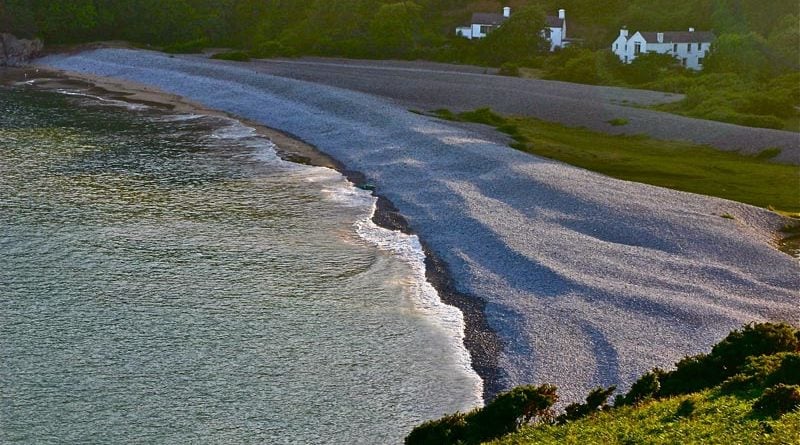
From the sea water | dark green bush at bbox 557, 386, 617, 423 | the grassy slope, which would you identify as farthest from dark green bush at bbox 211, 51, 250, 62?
the grassy slope

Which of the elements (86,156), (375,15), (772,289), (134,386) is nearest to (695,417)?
(134,386)

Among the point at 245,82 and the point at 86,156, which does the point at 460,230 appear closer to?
the point at 86,156

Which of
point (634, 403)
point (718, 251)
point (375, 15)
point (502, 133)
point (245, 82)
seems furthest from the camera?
point (375, 15)

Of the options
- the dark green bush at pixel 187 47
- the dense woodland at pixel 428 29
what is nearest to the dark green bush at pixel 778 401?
the dense woodland at pixel 428 29

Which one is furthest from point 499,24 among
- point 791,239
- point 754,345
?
point 754,345

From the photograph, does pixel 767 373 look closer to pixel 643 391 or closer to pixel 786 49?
pixel 643 391

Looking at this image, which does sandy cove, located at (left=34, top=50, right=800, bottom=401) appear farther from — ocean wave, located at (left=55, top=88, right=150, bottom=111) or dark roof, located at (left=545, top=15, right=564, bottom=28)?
dark roof, located at (left=545, top=15, right=564, bottom=28)
